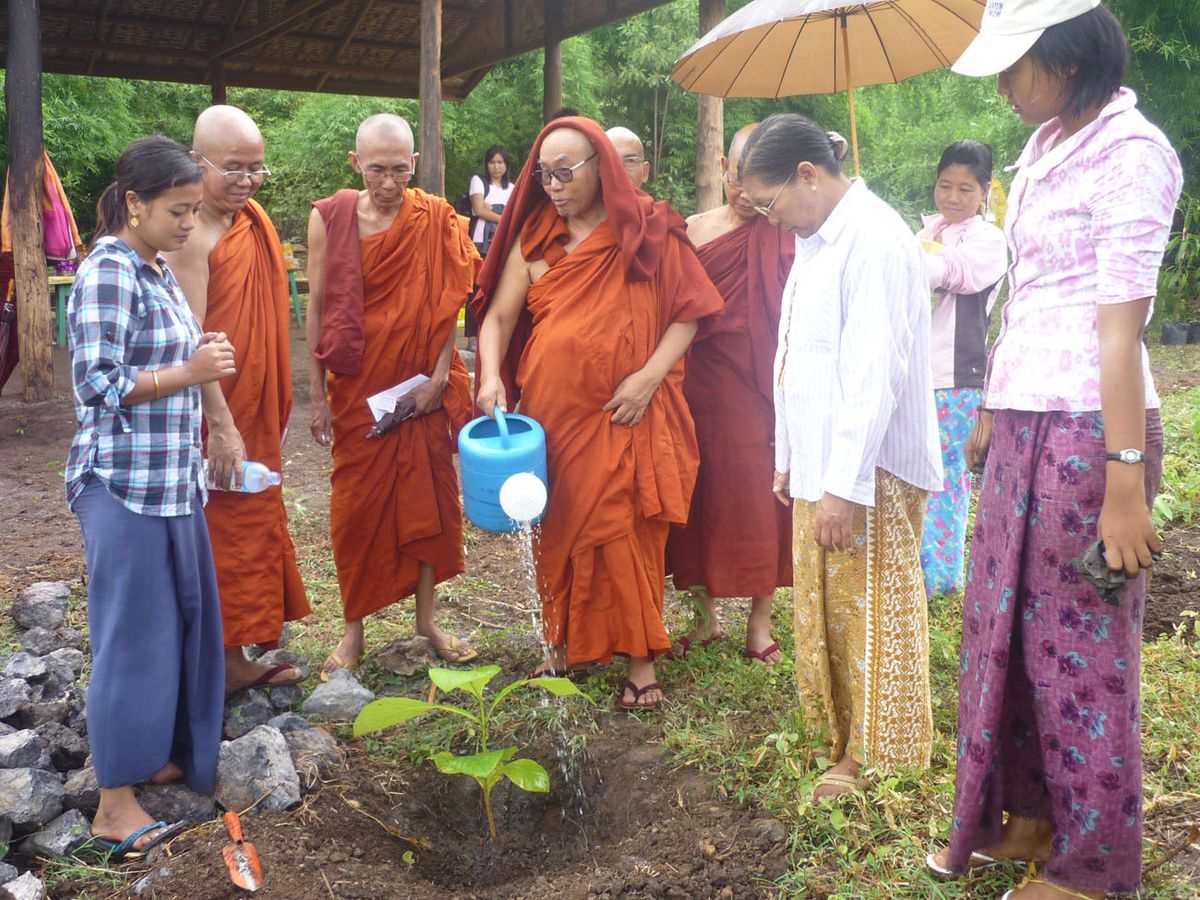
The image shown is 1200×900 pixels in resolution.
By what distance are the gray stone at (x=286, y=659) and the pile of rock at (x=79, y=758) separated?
256 mm

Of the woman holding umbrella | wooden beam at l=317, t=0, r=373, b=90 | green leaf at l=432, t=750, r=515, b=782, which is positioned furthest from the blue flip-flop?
wooden beam at l=317, t=0, r=373, b=90

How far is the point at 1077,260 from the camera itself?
1.98m

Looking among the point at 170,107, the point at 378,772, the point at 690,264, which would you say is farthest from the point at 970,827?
the point at 170,107

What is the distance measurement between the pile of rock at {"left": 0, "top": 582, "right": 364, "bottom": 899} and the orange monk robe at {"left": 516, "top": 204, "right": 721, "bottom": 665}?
2.69 ft

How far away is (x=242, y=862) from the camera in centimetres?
262

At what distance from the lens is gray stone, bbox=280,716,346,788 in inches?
119

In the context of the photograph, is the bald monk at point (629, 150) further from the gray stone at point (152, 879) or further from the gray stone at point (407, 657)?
the gray stone at point (152, 879)

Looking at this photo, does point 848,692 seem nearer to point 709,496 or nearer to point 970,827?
point 970,827

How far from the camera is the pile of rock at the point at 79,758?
8.93 feet

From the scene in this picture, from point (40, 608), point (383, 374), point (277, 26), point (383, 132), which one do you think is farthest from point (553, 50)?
point (40, 608)

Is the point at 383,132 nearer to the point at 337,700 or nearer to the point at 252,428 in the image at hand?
the point at 252,428

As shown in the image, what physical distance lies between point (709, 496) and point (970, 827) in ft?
5.93

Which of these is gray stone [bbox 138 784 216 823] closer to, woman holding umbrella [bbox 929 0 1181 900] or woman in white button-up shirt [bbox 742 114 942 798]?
woman in white button-up shirt [bbox 742 114 942 798]

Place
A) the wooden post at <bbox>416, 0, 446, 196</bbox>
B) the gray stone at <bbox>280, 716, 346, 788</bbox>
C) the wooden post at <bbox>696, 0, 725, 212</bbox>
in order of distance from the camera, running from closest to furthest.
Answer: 1. the gray stone at <bbox>280, 716, 346, 788</bbox>
2. the wooden post at <bbox>696, 0, 725, 212</bbox>
3. the wooden post at <bbox>416, 0, 446, 196</bbox>
